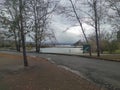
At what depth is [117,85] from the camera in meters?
9.57

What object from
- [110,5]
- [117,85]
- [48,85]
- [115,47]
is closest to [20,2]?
[48,85]

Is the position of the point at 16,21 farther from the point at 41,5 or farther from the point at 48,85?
the point at 48,85

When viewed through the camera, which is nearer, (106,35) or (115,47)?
(115,47)

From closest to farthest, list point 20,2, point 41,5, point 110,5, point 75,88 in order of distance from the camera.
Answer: point 75,88 < point 20,2 < point 41,5 < point 110,5

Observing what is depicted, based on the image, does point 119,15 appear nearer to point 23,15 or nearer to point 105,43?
point 23,15

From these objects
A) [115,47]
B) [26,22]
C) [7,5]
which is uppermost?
[7,5]

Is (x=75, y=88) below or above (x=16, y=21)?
below

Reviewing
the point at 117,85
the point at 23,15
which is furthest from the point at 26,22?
the point at 117,85

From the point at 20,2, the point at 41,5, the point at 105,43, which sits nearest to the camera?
the point at 20,2

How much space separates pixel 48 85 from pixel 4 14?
8.07 m

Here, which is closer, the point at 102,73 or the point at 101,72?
the point at 102,73

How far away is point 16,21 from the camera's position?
50.5ft

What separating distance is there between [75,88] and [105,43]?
44357 mm

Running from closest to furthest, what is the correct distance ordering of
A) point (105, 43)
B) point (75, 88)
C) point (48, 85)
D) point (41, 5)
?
point (75, 88)
point (48, 85)
point (41, 5)
point (105, 43)
